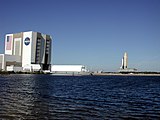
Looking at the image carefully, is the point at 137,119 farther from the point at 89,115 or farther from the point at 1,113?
the point at 1,113

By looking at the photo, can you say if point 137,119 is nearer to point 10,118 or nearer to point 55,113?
point 55,113

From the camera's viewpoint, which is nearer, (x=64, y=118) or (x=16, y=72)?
(x=64, y=118)

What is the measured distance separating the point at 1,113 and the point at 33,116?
2.70 metres

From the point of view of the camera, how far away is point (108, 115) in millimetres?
19047

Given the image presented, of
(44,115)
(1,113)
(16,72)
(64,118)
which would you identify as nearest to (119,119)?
Answer: (64,118)

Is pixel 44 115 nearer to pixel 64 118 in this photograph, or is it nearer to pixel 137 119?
pixel 64 118

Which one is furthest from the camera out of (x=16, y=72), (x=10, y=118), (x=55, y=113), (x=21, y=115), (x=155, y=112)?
(x=16, y=72)

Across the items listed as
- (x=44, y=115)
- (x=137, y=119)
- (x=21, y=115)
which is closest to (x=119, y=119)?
(x=137, y=119)

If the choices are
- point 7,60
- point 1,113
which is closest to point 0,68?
point 7,60

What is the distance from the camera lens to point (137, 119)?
1778cm

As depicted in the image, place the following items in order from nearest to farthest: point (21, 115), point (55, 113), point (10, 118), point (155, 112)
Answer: point (10, 118), point (21, 115), point (55, 113), point (155, 112)

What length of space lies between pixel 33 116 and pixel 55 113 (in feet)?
6.80

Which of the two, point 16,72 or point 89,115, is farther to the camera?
point 16,72

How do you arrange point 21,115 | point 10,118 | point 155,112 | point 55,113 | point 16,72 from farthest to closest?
1. point 16,72
2. point 155,112
3. point 55,113
4. point 21,115
5. point 10,118
